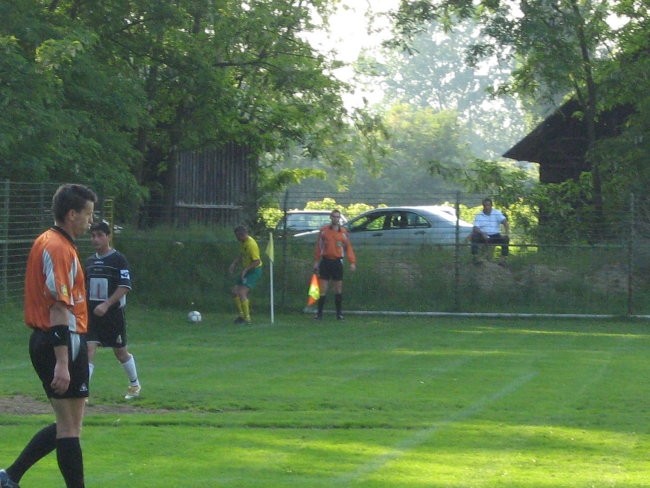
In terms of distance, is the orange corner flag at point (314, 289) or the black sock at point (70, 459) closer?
the black sock at point (70, 459)

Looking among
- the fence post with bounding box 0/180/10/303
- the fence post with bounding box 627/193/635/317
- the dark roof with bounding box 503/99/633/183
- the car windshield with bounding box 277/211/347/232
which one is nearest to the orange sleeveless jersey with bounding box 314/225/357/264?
the car windshield with bounding box 277/211/347/232

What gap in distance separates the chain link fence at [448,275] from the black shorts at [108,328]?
41.5 ft

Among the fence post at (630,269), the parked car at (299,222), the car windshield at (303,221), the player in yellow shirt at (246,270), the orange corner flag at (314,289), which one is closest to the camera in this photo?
the player in yellow shirt at (246,270)

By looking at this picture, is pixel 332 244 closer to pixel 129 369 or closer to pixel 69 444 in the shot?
pixel 129 369

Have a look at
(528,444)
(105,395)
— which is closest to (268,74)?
(105,395)

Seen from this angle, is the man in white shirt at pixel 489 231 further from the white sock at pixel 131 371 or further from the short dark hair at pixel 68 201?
the short dark hair at pixel 68 201

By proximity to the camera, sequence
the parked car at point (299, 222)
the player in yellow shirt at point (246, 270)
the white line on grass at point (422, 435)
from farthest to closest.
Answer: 1. the parked car at point (299, 222)
2. the player in yellow shirt at point (246, 270)
3. the white line on grass at point (422, 435)

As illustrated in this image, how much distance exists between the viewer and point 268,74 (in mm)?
33031

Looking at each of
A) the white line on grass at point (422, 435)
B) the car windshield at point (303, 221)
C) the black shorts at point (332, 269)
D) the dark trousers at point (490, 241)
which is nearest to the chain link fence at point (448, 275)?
the dark trousers at point (490, 241)

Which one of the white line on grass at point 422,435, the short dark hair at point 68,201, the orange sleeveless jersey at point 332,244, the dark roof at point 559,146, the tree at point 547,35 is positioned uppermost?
the tree at point 547,35

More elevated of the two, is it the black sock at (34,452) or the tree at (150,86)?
the tree at (150,86)

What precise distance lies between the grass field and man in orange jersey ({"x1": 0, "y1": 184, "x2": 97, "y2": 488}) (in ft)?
3.39

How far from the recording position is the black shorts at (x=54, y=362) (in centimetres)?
728

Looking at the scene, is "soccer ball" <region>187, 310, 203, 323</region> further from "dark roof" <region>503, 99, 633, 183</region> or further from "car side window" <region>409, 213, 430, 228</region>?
"dark roof" <region>503, 99, 633, 183</region>
